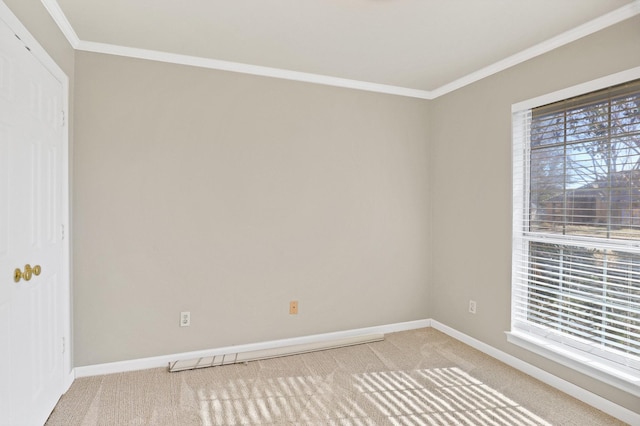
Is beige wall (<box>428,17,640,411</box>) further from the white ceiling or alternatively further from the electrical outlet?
the electrical outlet

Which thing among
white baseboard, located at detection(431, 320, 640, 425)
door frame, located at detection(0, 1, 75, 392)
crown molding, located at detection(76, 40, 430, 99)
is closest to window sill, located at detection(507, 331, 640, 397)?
white baseboard, located at detection(431, 320, 640, 425)

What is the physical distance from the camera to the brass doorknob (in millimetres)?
1679

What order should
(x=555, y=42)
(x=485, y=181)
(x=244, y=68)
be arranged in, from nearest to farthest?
(x=555, y=42) < (x=244, y=68) < (x=485, y=181)

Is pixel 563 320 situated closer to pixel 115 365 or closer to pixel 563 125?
pixel 563 125

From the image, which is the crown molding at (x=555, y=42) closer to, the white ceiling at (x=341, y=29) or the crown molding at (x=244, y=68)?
the white ceiling at (x=341, y=29)

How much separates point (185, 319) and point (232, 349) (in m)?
0.47

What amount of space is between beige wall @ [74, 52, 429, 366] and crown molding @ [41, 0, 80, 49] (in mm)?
119

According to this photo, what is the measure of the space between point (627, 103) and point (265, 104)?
8.38ft

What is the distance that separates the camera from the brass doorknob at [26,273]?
5.51ft

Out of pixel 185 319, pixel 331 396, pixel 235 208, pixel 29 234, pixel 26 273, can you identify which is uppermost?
pixel 235 208

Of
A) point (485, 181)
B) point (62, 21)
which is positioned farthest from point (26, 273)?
point (485, 181)

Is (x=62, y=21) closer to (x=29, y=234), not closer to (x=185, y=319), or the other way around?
(x=29, y=234)

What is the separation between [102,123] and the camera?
2.64 m

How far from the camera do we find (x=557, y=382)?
2508mm
